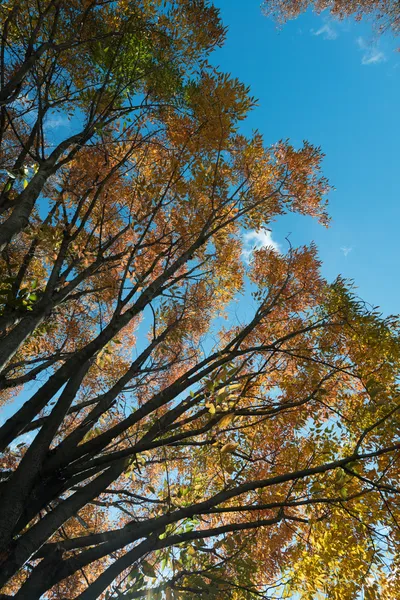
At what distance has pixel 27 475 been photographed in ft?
8.78

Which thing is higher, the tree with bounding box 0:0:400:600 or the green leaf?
the tree with bounding box 0:0:400:600

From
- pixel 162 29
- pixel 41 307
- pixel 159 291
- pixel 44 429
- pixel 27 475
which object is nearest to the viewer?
pixel 27 475

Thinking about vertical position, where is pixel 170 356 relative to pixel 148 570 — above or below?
above

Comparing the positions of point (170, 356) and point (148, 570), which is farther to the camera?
point (170, 356)

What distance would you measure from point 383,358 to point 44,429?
15.6ft

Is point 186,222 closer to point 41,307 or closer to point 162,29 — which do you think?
point 41,307

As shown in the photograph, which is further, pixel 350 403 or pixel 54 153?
pixel 350 403

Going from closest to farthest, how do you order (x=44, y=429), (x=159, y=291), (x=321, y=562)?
(x=44, y=429) < (x=159, y=291) < (x=321, y=562)

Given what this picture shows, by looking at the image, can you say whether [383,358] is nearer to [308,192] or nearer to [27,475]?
[308,192]

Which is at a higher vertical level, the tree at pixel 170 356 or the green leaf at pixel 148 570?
the tree at pixel 170 356

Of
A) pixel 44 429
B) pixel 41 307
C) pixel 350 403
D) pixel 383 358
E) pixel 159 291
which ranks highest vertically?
pixel 383 358

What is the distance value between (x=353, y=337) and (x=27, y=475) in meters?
4.78

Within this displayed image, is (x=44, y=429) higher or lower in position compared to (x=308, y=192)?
lower

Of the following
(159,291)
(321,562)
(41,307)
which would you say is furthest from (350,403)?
(41,307)
